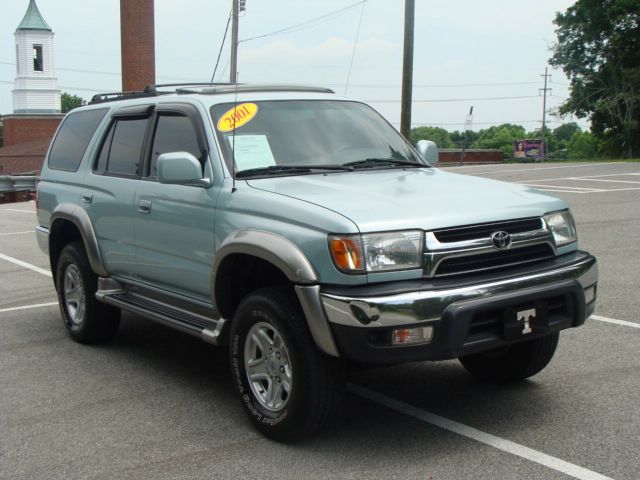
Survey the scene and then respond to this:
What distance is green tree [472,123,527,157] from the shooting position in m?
118

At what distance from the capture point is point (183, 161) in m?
5.33

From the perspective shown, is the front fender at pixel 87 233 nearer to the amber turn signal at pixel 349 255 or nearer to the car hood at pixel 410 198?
the car hood at pixel 410 198

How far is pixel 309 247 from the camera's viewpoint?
15.0 ft

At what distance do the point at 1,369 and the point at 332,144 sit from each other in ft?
9.77

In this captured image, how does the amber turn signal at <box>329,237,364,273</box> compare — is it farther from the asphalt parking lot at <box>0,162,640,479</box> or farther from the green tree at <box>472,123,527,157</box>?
the green tree at <box>472,123,527,157</box>

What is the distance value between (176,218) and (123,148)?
1.27m

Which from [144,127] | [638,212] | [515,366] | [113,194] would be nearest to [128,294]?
[113,194]

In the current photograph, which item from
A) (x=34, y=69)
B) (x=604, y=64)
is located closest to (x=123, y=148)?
(x=604, y=64)

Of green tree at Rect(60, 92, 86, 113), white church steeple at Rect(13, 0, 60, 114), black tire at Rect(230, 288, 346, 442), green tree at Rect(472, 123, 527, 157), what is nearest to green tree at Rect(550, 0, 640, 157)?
black tire at Rect(230, 288, 346, 442)

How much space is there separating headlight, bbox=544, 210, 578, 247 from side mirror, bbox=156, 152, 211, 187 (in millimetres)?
2067

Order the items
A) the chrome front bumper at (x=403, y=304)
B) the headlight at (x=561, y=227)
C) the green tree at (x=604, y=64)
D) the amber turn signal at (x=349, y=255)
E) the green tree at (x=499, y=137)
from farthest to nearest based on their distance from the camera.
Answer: the green tree at (x=499, y=137), the green tree at (x=604, y=64), the headlight at (x=561, y=227), the amber turn signal at (x=349, y=255), the chrome front bumper at (x=403, y=304)

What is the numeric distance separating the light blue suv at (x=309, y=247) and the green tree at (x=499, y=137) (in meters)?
106

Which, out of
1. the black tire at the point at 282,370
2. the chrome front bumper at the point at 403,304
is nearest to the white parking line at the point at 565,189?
the black tire at the point at 282,370

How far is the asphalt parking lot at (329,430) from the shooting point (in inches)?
177
